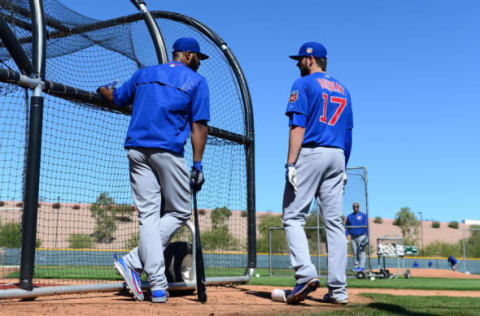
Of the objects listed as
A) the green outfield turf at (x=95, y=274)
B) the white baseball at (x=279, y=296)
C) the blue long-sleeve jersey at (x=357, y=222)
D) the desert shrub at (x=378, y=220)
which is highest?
the desert shrub at (x=378, y=220)

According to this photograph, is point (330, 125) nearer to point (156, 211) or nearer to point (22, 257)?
point (156, 211)

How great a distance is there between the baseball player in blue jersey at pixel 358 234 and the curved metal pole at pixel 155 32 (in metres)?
7.13

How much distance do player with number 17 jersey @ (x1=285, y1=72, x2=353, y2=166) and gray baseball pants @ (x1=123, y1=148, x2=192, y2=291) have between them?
109 cm

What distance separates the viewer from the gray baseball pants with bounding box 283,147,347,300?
4.12 m

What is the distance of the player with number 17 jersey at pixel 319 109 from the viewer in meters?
4.23

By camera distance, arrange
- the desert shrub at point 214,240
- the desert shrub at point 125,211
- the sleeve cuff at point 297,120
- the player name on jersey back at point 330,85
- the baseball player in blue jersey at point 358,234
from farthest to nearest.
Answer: the baseball player in blue jersey at point 358,234 < the desert shrub at point 214,240 < the desert shrub at point 125,211 < the player name on jersey back at point 330,85 < the sleeve cuff at point 297,120

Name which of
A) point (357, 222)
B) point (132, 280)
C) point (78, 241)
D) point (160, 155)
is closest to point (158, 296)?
point (132, 280)

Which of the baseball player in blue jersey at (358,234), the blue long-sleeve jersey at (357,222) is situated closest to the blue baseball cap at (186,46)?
the baseball player in blue jersey at (358,234)

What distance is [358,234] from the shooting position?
11.9 meters

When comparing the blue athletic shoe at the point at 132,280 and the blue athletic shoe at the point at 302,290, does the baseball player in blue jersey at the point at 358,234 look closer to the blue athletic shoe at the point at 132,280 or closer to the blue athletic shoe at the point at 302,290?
the blue athletic shoe at the point at 302,290

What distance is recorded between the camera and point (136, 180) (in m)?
4.04

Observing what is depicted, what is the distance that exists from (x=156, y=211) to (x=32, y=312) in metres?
1.21

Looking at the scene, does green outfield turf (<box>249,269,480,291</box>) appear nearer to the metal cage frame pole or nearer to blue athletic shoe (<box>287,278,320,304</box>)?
blue athletic shoe (<box>287,278,320,304</box>)

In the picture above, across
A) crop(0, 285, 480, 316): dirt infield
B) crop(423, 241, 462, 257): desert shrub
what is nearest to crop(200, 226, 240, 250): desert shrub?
crop(0, 285, 480, 316): dirt infield
